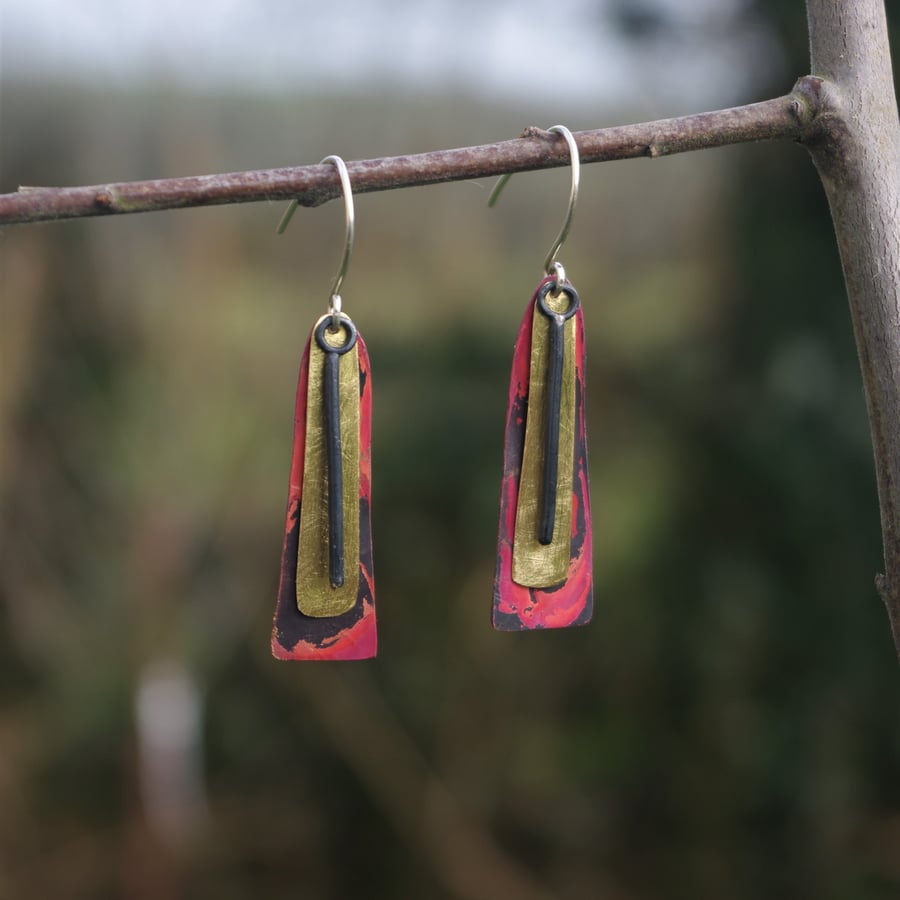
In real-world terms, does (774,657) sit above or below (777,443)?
below

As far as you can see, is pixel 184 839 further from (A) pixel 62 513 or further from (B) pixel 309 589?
(B) pixel 309 589

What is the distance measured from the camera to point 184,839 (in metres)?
2.10

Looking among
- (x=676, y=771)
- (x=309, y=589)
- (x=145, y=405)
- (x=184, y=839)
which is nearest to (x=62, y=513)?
(x=145, y=405)

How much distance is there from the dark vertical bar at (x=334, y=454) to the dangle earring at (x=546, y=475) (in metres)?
0.09

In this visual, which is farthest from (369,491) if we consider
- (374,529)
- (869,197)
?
(374,529)

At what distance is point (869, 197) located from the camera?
1.64ft

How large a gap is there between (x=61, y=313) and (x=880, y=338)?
6.03 feet

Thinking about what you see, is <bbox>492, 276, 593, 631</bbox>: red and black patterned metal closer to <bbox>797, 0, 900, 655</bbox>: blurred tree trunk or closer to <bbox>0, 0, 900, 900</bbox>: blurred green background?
<bbox>797, 0, 900, 655</bbox>: blurred tree trunk

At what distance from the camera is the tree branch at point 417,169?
453 mm

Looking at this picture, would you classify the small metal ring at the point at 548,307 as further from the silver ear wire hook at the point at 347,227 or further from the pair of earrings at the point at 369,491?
the silver ear wire hook at the point at 347,227
